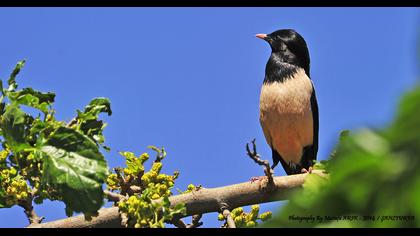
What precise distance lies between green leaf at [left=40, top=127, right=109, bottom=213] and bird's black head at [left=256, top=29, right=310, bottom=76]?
4.65m

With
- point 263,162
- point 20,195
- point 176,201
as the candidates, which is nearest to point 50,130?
point 20,195

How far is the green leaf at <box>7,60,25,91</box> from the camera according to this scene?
3119 mm

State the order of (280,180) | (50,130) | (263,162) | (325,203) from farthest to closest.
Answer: (280,180), (263,162), (50,130), (325,203)

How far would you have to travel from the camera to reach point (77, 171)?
2717 millimetres

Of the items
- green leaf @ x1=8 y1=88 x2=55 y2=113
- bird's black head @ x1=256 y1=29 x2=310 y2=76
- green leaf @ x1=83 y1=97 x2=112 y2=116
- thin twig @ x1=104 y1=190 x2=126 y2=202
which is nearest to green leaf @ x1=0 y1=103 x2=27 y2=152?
green leaf @ x1=8 y1=88 x2=55 y2=113

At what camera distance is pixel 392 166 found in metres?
0.67

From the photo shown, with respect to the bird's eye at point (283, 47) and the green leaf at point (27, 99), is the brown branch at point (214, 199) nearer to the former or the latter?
the green leaf at point (27, 99)

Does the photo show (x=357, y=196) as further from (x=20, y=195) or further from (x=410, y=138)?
(x=20, y=195)

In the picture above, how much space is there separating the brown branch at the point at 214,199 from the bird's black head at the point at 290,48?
327 centimetres

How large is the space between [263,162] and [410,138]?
8.88ft

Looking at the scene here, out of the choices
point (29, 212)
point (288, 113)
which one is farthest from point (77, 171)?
point (288, 113)

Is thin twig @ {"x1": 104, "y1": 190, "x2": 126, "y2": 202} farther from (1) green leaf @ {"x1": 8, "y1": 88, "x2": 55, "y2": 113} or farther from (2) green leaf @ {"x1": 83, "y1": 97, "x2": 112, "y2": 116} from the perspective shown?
(1) green leaf @ {"x1": 8, "y1": 88, "x2": 55, "y2": 113}

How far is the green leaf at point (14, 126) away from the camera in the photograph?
116 inches

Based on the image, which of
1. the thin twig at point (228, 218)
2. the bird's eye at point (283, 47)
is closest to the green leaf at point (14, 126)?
the thin twig at point (228, 218)
